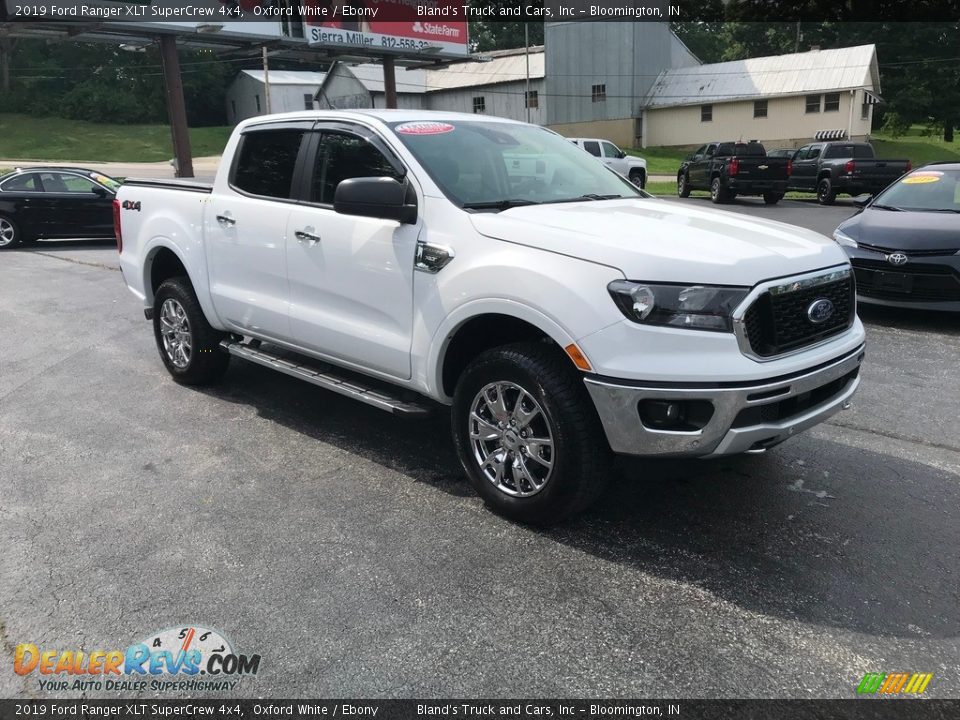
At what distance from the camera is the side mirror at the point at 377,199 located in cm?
385

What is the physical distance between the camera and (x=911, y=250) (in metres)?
7.37

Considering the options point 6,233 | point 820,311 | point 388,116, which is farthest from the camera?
point 6,233

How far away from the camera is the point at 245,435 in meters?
4.99

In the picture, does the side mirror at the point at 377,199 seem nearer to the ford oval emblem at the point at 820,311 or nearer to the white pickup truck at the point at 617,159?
the ford oval emblem at the point at 820,311

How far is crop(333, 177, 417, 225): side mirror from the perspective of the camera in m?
3.85

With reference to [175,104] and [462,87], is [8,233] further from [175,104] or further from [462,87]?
[462,87]

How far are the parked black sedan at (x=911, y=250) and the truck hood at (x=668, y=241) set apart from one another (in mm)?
4087

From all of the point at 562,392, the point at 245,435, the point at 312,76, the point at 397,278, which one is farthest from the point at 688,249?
the point at 312,76

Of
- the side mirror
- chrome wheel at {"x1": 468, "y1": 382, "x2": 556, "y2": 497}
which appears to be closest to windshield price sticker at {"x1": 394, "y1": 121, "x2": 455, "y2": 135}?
the side mirror

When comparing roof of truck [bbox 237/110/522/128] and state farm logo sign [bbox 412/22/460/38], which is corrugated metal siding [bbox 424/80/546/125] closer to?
state farm logo sign [bbox 412/22/460/38]

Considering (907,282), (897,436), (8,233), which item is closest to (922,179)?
(907,282)

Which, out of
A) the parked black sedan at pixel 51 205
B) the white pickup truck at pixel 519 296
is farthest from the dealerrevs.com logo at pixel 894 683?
the parked black sedan at pixel 51 205

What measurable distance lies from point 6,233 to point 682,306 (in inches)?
593

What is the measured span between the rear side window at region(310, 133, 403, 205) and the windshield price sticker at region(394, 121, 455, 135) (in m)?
0.19
